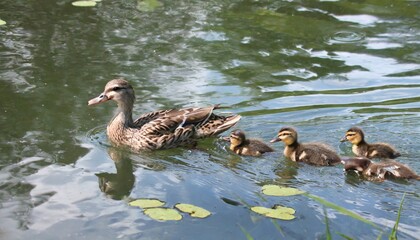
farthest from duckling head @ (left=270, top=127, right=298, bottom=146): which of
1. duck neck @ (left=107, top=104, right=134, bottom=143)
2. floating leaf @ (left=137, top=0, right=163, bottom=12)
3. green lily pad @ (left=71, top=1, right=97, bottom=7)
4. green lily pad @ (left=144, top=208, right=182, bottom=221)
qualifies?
green lily pad @ (left=71, top=1, right=97, bottom=7)

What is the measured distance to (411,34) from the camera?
9.97m

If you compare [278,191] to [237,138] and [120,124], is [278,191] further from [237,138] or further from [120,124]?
[120,124]

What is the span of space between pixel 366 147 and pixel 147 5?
16.6ft

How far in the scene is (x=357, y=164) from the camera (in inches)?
252

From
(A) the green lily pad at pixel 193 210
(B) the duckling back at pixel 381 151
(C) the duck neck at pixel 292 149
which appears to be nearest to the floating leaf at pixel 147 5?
(C) the duck neck at pixel 292 149

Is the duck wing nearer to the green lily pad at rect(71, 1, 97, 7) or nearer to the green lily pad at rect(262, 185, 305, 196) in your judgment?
the green lily pad at rect(262, 185, 305, 196)

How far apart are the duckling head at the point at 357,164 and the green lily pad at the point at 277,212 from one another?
882 millimetres

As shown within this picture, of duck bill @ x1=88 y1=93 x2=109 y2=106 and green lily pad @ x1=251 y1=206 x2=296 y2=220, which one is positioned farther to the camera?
duck bill @ x1=88 y1=93 x2=109 y2=106

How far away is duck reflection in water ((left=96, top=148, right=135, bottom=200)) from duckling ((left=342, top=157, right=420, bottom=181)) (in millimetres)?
1652

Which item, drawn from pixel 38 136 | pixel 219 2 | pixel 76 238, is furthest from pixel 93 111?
pixel 219 2

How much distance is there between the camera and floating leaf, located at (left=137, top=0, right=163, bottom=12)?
11.0m

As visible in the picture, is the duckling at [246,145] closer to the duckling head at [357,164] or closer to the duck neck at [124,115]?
the duckling head at [357,164]

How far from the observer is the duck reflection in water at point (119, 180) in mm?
6195

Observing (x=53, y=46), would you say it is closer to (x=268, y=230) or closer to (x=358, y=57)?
(x=358, y=57)
